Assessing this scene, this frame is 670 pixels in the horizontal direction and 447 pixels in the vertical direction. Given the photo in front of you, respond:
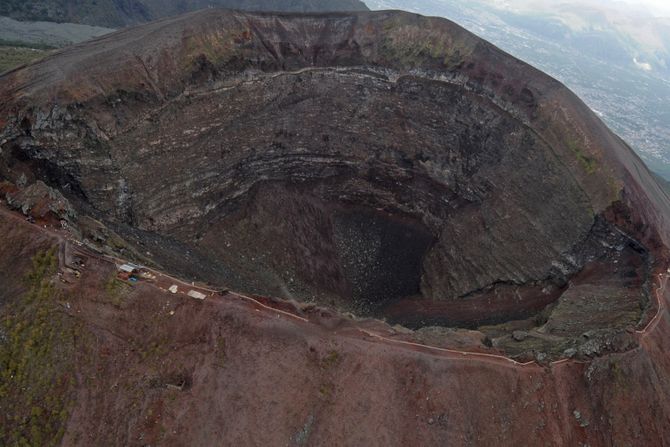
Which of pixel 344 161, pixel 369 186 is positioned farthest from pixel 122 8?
pixel 369 186

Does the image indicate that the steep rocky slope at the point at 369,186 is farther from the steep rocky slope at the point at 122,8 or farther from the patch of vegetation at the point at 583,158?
the steep rocky slope at the point at 122,8

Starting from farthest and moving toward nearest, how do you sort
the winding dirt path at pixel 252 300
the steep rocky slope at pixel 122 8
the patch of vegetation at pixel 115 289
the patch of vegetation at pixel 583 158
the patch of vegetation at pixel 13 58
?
1. the steep rocky slope at pixel 122 8
2. the patch of vegetation at pixel 13 58
3. the patch of vegetation at pixel 583 158
4. the winding dirt path at pixel 252 300
5. the patch of vegetation at pixel 115 289

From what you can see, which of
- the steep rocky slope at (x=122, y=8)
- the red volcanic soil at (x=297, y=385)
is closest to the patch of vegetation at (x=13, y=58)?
the red volcanic soil at (x=297, y=385)

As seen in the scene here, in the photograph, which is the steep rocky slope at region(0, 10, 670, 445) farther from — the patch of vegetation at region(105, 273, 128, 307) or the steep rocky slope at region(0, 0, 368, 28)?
the steep rocky slope at region(0, 0, 368, 28)

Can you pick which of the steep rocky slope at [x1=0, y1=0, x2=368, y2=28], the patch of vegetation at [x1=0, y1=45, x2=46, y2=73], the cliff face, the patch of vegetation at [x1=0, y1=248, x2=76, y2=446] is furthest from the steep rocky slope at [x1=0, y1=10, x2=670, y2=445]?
the steep rocky slope at [x1=0, y1=0, x2=368, y2=28]

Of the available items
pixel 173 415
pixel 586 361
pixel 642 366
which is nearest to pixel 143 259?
pixel 173 415

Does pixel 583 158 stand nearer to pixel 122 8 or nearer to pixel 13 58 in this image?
pixel 13 58
